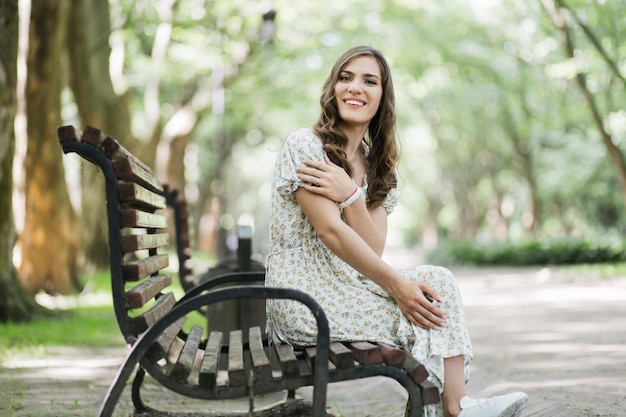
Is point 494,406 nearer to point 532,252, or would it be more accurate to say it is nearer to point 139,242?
point 139,242

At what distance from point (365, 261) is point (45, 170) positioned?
28.7 feet

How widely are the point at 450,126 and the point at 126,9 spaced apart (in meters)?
16.6

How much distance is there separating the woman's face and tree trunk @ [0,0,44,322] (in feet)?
15.8

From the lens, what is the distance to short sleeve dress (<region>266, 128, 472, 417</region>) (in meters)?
3.23

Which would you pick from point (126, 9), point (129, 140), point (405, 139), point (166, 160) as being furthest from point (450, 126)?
point (129, 140)

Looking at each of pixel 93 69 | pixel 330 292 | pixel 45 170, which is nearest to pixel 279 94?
pixel 93 69

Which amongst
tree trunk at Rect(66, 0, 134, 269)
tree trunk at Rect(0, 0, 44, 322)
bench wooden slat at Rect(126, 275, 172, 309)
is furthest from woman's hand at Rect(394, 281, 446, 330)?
tree trunk at Rect(66, 0, 134, 269)

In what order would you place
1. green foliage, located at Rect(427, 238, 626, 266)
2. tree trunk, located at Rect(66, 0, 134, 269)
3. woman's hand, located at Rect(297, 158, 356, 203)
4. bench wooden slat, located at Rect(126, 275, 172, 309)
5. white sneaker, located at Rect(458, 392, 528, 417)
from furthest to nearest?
green foliage, located at Rect(427, 238, 626, 266)
tree trunk, located at Rect(66, 0, 134, 269)
woman's hand, located at Rect(297, 158, 356, 203)
white sneaker, located at Rect(458, 392, 528, 417)
bench wooden slat, located at Rect(126, 275, 172, 309)

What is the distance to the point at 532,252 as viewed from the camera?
2305 cm

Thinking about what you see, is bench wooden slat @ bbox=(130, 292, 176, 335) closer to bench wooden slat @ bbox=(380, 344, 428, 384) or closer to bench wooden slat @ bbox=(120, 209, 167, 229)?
bench wooden slat @ bbox=(120, 209, 167, 229)

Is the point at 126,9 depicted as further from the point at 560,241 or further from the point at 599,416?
the point at 599,416

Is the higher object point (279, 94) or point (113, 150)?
point (279, 94)

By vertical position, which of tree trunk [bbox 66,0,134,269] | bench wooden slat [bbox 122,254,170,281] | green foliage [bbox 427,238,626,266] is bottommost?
green foliage [bbox 427,238,626,266]

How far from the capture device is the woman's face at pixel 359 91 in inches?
147
